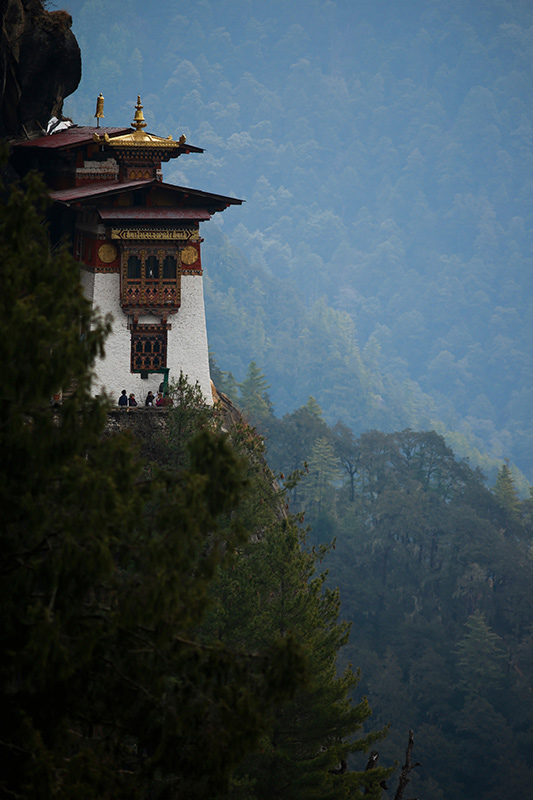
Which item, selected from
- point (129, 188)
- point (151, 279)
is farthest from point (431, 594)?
point (129, 188)

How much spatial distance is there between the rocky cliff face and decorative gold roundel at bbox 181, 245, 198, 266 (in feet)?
21.3

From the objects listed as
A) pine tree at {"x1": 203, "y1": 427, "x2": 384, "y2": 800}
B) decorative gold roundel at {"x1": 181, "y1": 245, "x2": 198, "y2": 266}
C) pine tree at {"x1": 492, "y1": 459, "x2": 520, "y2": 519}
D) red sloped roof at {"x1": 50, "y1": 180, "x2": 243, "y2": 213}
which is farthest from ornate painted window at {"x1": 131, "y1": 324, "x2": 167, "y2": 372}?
pine tree at {"x1": 492, "y1": 459, "x2": 520, "y2": 519}

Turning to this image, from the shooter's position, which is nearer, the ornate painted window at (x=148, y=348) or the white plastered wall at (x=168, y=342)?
the white plastered wall at (x=168, y=342)

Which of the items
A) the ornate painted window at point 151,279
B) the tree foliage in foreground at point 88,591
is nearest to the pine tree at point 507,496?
the ornate painted window at point 151,279

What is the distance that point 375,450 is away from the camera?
87.2m

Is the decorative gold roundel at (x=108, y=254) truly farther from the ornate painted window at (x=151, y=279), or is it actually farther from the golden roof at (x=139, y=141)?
the golden roof at (x=139, y=141)

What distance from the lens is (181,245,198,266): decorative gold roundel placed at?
27312mm

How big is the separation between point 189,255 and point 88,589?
19032 millimetres

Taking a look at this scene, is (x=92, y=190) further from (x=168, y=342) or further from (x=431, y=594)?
(x=431, y=594)

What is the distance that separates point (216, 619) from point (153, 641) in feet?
30.3

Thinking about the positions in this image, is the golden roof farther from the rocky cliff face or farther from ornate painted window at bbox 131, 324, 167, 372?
ornate painted window at bbox 131, 324, 167, 372

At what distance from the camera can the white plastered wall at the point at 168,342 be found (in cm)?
2670

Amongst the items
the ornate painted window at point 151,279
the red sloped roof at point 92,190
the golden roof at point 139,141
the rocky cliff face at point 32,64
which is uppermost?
the rocky cliff face at point 32,64

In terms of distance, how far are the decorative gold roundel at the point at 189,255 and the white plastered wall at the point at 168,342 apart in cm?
43
